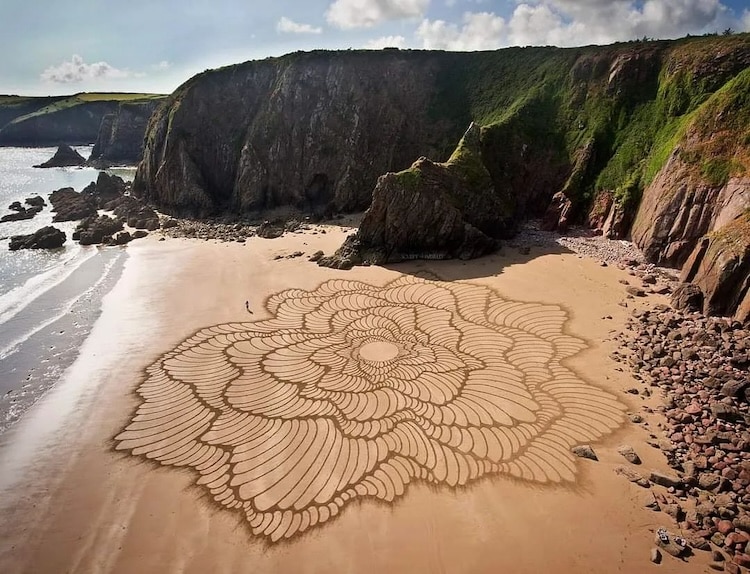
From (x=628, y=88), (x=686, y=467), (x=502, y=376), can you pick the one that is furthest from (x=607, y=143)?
(x=686, y=467)

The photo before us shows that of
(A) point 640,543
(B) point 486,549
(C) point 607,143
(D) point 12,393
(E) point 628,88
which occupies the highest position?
(E) point 628,88

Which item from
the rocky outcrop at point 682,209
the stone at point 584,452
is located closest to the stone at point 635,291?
the rocky outcrop at point 682,209

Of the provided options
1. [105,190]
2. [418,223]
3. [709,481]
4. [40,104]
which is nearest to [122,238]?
[105,190]

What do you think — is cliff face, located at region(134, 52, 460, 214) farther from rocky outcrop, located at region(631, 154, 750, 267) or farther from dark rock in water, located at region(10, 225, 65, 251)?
rocky outcrop, located at region(631, 154, 750, 267)

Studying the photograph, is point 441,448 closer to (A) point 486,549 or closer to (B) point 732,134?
(A) point 486,549

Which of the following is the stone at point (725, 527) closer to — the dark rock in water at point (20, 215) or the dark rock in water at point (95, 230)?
the dark rock in water at point (95, 230)

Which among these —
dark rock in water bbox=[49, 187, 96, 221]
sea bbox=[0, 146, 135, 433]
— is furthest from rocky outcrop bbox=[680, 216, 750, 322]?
dark rock in water bbox=[49, 187, 96, 221]
